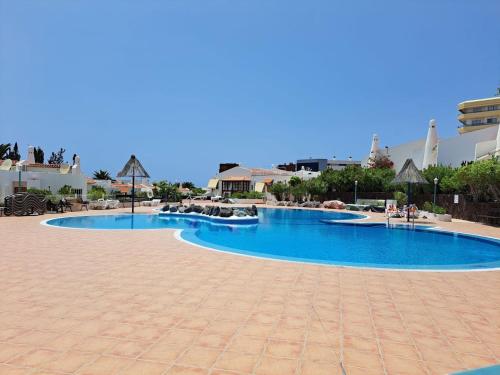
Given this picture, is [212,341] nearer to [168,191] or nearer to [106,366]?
[106,366]

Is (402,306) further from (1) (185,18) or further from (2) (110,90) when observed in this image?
(2) (110,90)

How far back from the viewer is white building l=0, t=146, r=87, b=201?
25.8 m

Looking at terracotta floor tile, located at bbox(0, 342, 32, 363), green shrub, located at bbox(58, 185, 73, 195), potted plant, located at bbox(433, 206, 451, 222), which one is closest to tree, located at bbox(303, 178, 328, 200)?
potted plant, located at bbox(433, 206, 451, 222)

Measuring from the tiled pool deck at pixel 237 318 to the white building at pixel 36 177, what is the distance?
75.8 ft

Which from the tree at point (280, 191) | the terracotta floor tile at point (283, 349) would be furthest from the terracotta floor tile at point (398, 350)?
the tree at point (280, 191)

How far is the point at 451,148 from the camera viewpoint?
33.1 m

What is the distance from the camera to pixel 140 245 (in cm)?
920

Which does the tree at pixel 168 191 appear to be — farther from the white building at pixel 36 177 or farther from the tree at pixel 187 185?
the tree at pixel 187 185

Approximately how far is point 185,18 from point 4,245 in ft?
39.4

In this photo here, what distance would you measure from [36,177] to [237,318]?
97.1ft

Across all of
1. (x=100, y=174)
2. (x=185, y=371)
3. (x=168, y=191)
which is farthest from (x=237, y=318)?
(x=100, y=174)

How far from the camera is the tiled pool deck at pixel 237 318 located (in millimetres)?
3047

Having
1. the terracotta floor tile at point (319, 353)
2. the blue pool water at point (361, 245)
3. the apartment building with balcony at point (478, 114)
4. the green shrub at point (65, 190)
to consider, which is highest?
the apartment building with balcony at point (478, 114)

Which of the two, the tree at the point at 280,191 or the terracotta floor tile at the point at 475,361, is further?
the tree at the point at 280,191
